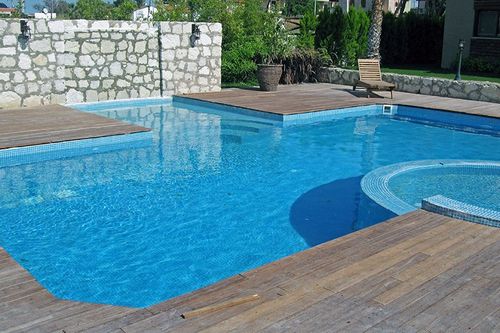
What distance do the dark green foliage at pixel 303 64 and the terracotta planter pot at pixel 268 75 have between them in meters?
2.08

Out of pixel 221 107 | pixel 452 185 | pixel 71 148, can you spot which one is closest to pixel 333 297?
pixel 452 185

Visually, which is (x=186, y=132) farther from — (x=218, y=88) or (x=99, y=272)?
(x=99, y=272)

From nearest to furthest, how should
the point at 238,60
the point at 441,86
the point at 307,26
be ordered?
the point at 441,86
the point at 238,60
the point at 307,26

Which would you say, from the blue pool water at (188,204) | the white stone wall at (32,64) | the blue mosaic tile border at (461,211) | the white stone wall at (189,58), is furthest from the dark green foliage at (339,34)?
the blue mosaic tile border at (461,211)

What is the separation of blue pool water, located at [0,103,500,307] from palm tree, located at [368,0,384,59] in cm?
691

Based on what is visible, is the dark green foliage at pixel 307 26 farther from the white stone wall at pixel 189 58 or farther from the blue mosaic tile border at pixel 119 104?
the blue mosaic tile border at pixel 119 104

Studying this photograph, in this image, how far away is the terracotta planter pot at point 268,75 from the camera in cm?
1548

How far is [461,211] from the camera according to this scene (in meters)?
5.34

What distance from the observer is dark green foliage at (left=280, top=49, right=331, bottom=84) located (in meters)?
18.0

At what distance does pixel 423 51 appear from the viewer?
24.3 m

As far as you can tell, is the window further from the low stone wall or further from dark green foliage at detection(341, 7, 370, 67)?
the low stone wall

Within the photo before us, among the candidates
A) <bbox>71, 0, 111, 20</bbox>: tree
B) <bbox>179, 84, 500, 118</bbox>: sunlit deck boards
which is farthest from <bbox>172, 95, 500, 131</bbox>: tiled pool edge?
<bbox>71, 0, 111, 20</bbox>: tree

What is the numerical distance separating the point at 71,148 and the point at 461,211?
21.0 feet

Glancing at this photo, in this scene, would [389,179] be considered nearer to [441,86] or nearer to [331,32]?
[441,86]
